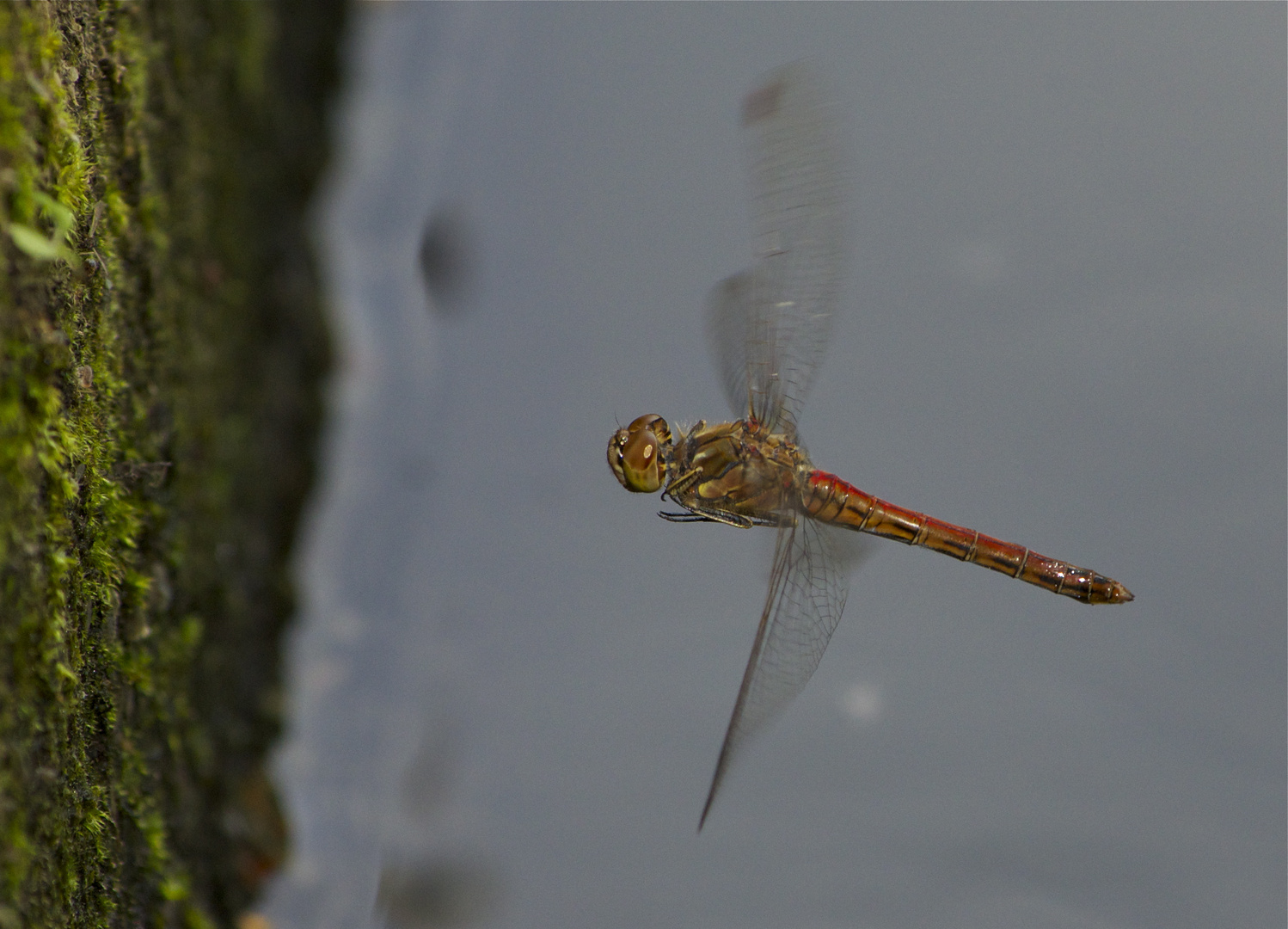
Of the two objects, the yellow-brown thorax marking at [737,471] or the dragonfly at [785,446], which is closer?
the dragonfly at [785,446]

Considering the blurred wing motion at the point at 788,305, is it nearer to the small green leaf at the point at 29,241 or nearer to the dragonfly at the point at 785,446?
the dragonfly at the point at 785,446

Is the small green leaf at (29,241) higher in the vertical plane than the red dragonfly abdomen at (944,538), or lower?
lower

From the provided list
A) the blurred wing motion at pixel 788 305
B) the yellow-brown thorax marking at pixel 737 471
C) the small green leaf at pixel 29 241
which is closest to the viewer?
the small green leaf at pixel 29 241

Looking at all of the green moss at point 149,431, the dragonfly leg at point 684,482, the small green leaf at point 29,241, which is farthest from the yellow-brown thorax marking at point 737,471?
the small green leaf at point 29,241

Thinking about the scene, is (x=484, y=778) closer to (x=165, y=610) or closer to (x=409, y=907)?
(x=409, y=907)

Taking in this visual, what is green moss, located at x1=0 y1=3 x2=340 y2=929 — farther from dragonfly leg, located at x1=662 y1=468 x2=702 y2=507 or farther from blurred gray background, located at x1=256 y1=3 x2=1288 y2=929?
dragonfly leg, located at x1=662 y1=468 x2=702 y2=507

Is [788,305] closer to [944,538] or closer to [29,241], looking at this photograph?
[944,538]

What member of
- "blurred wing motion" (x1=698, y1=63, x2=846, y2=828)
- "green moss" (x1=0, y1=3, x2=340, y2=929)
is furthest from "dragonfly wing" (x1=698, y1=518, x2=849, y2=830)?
"green moss" (x1=0, y1=3, x2=340, y2=929)
